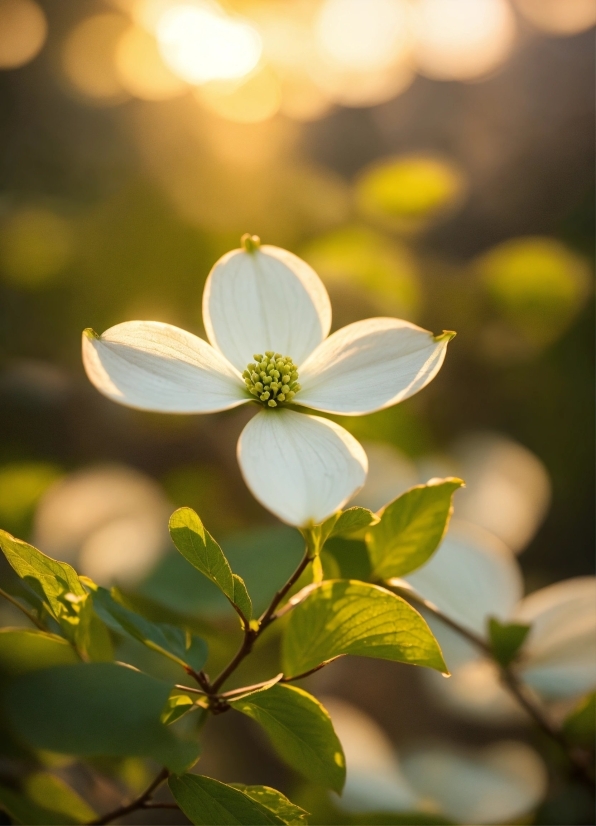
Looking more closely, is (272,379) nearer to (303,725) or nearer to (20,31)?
(303,725)

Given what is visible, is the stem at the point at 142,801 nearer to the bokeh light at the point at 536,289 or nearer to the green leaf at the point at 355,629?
the green leaf at the point at 355,629

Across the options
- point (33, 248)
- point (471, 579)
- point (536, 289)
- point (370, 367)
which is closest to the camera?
point (370, 367)

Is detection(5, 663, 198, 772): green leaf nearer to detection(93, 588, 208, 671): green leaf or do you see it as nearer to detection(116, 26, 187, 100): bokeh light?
detection(93, 588, 208, 671): green leaf

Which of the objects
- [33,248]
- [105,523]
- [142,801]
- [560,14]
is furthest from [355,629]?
[560,14]

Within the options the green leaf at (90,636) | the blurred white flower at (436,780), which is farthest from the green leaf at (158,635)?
the blurred white flower at (436,780)

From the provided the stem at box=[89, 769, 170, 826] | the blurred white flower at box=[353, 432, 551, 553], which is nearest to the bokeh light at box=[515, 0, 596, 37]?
the blurred white flower at box=[353, 432, 551, 553]

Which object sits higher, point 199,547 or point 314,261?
point 314,261
